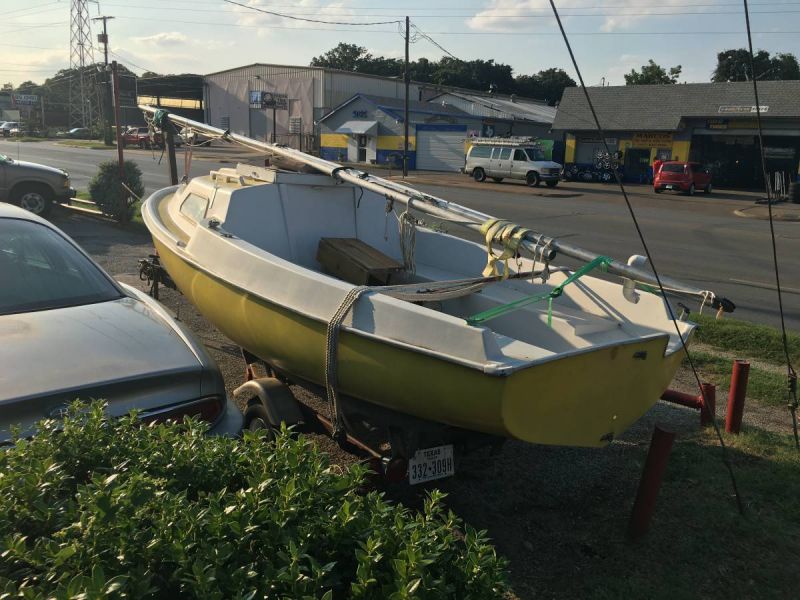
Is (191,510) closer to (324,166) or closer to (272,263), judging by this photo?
(272,263)

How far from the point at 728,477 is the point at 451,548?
337cm

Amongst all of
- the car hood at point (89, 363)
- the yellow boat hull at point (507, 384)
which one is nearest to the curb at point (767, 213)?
the yellow boat hull at point (507, 384)

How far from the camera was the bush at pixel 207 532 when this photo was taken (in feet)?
5.93

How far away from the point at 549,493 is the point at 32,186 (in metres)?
13.7

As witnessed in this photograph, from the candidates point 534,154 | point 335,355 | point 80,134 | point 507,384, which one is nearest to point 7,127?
point 80,134

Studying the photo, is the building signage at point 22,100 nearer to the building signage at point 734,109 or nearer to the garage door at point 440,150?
the garage door at point 440,150

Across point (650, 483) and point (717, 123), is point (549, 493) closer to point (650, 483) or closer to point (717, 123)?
point (650, 483)

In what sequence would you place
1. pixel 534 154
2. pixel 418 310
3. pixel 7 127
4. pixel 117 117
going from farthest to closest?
pixel 7 127 < pixel 534 154 < pixel 117 117 < pixel 418 310

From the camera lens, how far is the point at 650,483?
3.93m

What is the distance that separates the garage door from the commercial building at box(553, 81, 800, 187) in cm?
650

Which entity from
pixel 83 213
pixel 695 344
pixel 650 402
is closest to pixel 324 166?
pixel 650 402

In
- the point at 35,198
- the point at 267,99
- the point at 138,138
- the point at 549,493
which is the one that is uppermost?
the point at 267,99

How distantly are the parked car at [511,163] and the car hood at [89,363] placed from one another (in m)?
30.5

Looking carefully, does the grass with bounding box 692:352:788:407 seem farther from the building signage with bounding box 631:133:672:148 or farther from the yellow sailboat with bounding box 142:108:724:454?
the building signage with bounding box 631:133:672:148
